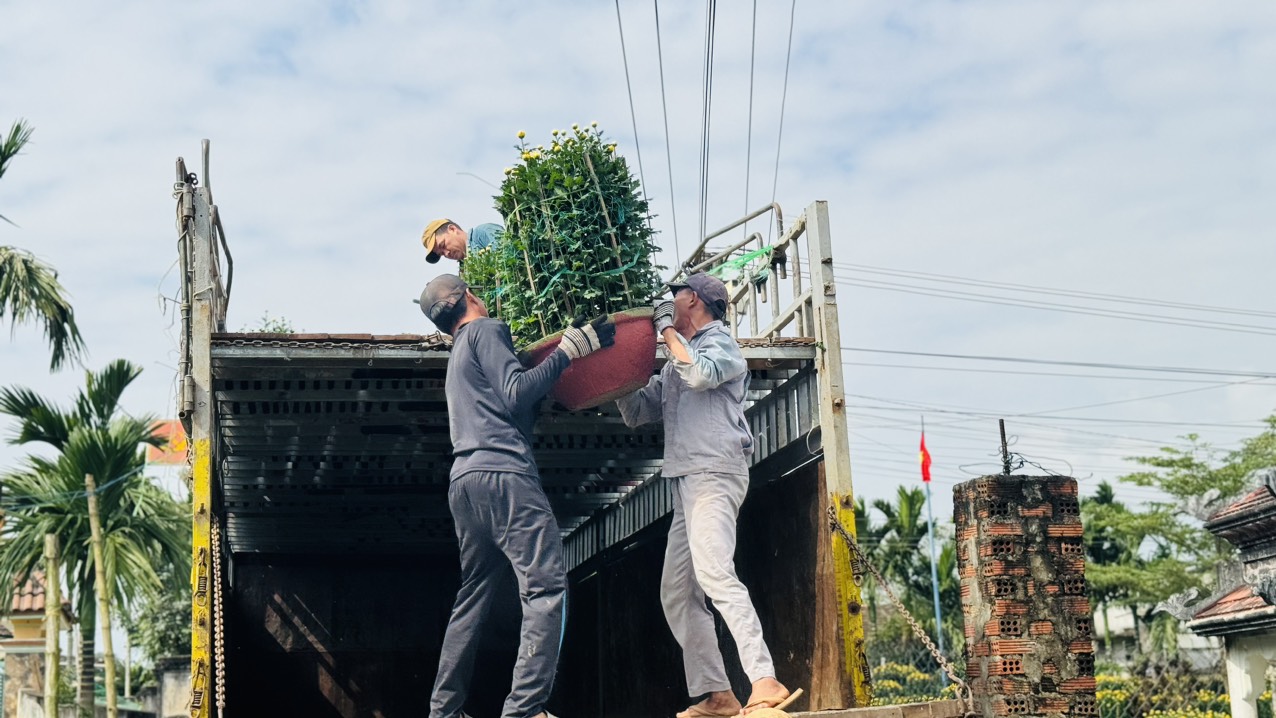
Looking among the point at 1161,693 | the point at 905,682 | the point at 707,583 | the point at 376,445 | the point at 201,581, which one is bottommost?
the point at 1161,693

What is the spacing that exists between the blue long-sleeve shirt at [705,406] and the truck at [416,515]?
56 cm

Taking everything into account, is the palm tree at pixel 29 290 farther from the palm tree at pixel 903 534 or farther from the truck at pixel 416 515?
the palm tree at pixel 903 534

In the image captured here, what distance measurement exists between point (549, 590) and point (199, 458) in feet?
5.21

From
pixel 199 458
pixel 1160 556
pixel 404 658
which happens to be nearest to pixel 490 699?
pixel 404 658

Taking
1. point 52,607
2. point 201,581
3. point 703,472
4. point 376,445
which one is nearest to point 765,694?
point 703,472

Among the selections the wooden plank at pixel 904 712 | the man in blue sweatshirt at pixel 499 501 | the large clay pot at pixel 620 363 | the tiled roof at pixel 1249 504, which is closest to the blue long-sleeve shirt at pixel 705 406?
the large clay pot at pixel 620 363

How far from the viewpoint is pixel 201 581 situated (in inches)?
215

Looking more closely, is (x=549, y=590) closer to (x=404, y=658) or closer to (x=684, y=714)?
(x=684, y=714)

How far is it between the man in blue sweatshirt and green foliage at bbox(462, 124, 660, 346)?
0.26 m

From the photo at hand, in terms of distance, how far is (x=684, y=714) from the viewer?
201 inches

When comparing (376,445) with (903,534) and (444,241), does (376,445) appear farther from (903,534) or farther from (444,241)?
(903,534)

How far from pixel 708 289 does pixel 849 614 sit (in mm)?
1507

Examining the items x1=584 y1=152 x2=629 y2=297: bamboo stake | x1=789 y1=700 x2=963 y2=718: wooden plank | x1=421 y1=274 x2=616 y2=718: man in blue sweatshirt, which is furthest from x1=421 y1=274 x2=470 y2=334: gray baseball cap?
x1=789 y1=700 x2=963 y2=718: wooden plank

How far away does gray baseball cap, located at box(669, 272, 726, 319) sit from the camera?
223 inches
